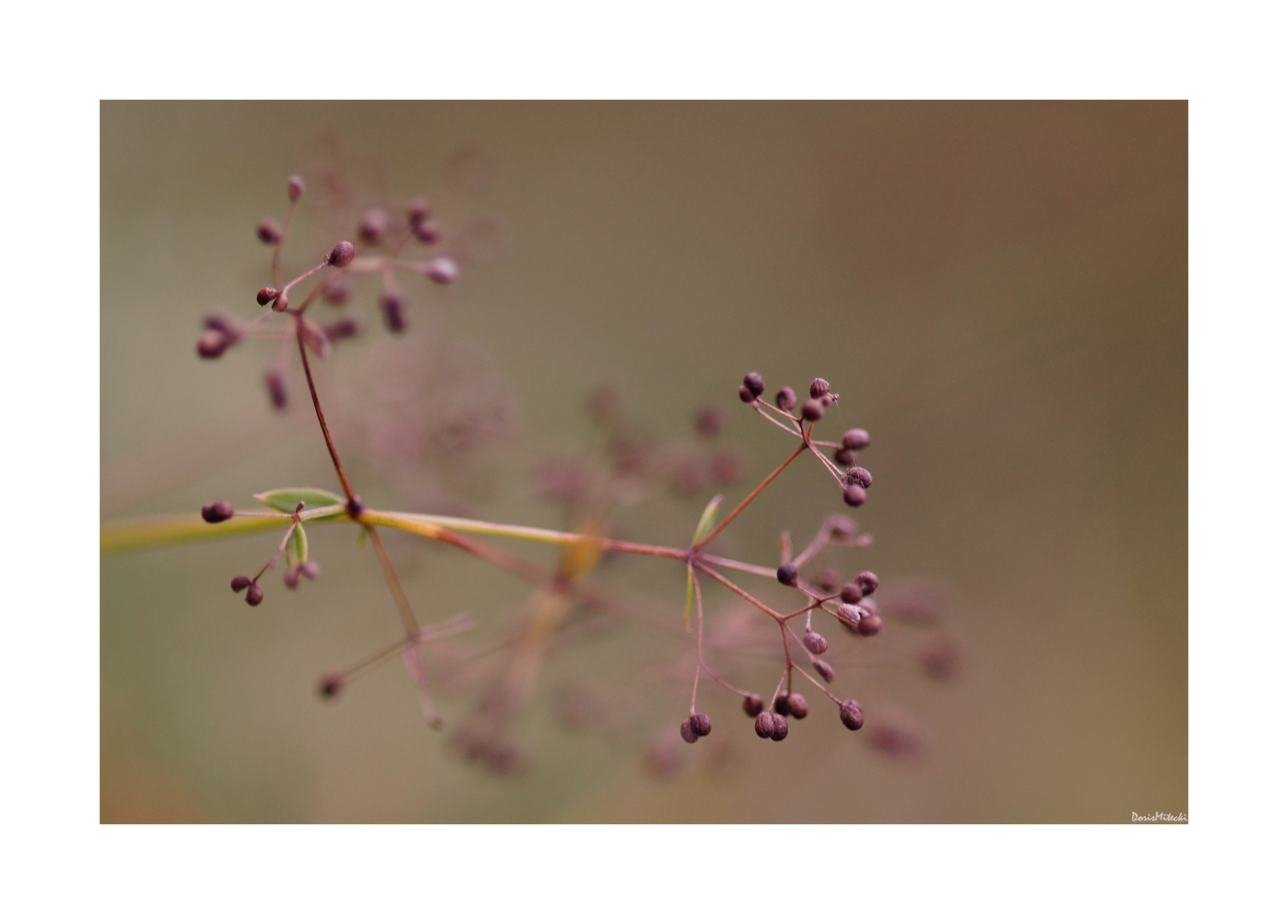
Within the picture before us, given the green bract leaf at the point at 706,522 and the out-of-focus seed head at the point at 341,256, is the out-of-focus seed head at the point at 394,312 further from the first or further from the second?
the green bract leaf at the point at 706,522

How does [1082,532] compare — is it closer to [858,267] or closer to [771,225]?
[858,267]

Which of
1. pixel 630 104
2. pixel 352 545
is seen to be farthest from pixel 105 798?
pixel 630 104

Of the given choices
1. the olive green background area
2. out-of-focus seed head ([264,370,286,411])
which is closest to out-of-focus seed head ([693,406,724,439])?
out-of-focus seed head ([264,370,286,411])

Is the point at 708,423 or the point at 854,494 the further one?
the point at 708,423

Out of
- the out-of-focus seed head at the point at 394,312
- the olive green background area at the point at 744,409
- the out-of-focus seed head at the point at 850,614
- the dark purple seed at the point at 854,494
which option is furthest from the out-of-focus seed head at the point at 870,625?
the olive green background area at the point at 744,409

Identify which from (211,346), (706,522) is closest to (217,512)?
(211,346)

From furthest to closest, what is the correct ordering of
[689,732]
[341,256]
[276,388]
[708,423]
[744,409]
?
1. [744,409]
2. [708,423]
3. [276,388]
4. [689,732]
5. [341,256]

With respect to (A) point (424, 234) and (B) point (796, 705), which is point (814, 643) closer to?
(B) point (796, 705)

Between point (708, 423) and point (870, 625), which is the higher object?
point (708, 423)
